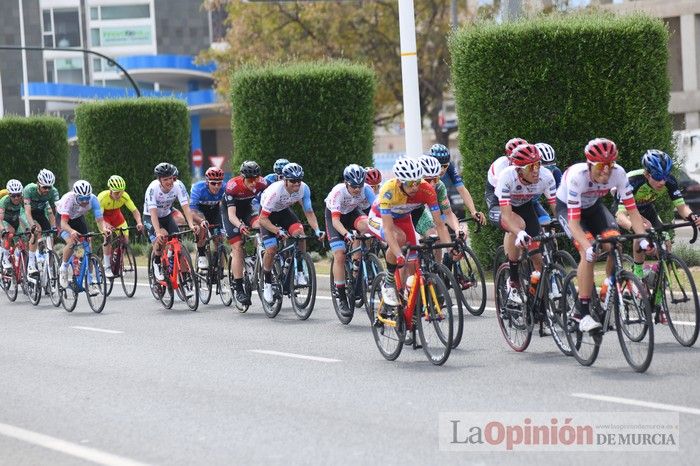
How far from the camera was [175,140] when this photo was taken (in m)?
30.6

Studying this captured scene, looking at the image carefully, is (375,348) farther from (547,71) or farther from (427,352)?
(547,71)

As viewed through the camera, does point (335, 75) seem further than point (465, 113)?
Yes

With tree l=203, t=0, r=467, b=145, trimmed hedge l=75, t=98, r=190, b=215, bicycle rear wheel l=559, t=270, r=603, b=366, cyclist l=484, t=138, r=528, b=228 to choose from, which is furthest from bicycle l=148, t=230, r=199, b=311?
tree l=203, t=0, r=467, b=145

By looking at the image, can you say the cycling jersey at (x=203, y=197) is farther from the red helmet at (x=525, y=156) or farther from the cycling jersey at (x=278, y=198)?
the red helmet at (x=525, y=156)

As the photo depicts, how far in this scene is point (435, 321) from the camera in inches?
442

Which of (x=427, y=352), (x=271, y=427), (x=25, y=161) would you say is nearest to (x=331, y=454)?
(x=271, y=427)

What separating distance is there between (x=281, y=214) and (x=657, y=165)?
5.80 m

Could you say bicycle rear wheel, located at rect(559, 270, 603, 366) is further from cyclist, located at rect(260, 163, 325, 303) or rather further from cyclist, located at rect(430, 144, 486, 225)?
cyclist, located at rect(260, 163, 325, 303)

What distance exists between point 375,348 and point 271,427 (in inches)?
159

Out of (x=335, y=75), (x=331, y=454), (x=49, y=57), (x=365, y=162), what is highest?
(x=49, y=57)

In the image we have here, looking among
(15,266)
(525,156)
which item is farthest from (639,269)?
(15,266)

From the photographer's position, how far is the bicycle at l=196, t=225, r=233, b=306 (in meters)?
17.4

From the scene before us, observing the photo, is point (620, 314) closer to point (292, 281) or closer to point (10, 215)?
point (292, 281)

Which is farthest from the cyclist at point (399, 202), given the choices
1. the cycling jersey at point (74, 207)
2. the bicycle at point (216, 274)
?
the cycling jersey at point (74, 207)
